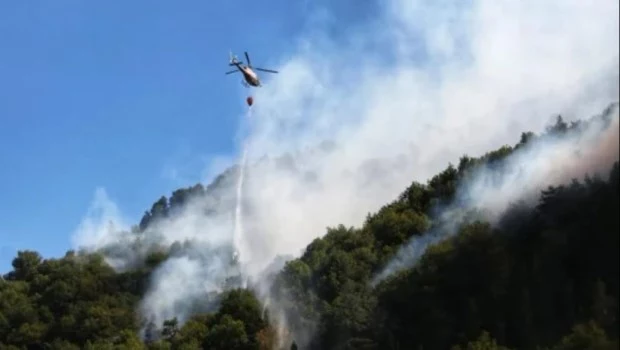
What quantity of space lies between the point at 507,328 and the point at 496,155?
100 feet

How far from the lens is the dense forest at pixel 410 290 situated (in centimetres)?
3500

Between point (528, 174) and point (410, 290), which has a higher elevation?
point (528, 174)

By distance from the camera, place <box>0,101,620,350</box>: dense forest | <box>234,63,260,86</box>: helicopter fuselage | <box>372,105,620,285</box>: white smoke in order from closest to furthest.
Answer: <box>372,105,620,285</box>: white smoke → <box>0,101,620,350</box>: dense forest → <box>234,63,260,86</box>: helicopter fuselage

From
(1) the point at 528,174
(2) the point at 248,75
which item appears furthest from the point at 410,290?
(2) the point at 248,75

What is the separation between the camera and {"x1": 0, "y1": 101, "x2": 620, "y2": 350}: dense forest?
35.0 m

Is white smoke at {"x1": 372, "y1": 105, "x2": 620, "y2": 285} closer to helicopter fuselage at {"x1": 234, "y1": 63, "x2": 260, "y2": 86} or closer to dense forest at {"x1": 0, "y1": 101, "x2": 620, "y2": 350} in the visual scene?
dense forest at {"x1": 0, "y1": 101, "x2": 620, "y2": 350}

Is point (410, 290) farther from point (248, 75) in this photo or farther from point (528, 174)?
point (248, 75)

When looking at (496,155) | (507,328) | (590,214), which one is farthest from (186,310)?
(590,214)

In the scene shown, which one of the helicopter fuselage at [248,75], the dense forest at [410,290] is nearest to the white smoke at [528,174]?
the dense forest at [410,290]

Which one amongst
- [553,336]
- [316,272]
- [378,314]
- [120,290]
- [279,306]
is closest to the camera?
[553,336]

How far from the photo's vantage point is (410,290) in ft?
161

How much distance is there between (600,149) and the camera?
32844mm

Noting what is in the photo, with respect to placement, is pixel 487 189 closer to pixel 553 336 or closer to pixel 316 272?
pixel 316 272

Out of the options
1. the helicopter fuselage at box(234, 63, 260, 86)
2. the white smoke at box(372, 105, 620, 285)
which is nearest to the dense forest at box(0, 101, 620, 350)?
the white smoke at box(372, 105, 620, 285)
